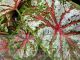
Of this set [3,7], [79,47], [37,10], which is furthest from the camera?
[3,7]

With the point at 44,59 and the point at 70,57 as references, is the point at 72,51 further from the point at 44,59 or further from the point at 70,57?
the point at 44,59

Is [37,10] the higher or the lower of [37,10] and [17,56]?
the higher

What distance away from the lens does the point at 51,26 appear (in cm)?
189

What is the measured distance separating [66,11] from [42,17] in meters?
0.19

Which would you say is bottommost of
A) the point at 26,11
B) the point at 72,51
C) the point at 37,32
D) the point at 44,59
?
the point at 44,59

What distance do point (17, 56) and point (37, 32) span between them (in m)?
0.33

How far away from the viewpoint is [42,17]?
1932 millimetres

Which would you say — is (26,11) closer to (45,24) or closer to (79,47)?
(45,24)

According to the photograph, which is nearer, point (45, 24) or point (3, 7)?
point (45, 24)

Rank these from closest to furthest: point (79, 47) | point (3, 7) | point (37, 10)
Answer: point (79, 47)
point (37, 10)
point (3, 7)

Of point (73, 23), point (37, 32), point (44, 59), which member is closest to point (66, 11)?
point (73, 23)

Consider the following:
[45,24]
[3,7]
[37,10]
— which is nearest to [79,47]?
[45,24]

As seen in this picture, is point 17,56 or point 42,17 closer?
point 42,17

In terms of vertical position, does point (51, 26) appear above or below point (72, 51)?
above
